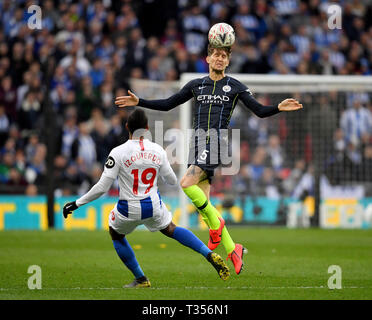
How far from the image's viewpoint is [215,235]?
10.1 metres

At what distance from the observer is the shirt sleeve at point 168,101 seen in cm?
997

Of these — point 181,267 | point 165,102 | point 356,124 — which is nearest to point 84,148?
point 356,124

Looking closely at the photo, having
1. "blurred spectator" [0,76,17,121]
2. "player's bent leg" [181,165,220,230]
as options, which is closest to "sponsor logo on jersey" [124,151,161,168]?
"player's bent leg" [181,165,220,230]

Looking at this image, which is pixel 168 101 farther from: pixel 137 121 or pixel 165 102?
pixel 137 121

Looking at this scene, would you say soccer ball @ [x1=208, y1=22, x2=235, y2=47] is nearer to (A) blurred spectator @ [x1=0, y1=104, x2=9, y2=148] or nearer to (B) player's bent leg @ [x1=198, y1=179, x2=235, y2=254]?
(B) player's bent leg @ [x1=198, y1=179, x2=235, y2=254]

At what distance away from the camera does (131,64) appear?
22578 millimetres

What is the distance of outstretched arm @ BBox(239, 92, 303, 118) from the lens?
937 cm

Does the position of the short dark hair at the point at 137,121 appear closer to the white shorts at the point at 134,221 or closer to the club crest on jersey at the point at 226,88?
the white shorts at the point at 134,221

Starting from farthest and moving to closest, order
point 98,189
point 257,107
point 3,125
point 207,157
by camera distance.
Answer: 1. point 3,125
2. point 207,157
3. point 257,107
4. point 98,189

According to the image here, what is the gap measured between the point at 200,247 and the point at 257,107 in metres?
1.79

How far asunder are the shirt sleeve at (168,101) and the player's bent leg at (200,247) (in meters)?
1.53
